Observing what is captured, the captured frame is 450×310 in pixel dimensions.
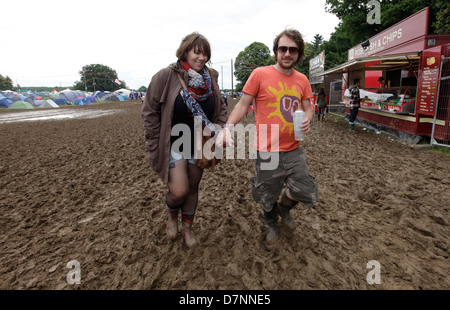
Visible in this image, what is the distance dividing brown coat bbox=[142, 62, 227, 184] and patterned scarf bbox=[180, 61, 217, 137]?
55 millimetres

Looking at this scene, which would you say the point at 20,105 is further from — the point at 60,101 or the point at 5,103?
the point at 60,101

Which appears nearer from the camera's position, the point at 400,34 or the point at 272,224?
the point at 272,224

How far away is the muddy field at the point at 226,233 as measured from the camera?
2.30m

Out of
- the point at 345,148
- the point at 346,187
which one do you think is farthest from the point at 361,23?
the point at 346,187

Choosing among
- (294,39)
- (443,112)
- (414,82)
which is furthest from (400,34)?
(294,39)

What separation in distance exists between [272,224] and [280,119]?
1.12 meters

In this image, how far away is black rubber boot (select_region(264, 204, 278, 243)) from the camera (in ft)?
9.03

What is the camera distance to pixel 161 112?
239 centimetres

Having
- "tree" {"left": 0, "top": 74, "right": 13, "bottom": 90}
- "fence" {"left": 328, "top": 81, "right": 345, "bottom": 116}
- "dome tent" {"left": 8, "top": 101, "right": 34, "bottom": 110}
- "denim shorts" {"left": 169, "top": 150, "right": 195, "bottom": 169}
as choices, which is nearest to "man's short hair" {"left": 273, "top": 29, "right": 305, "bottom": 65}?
"denim shorts" {"left": 169, "top": 150, "right": 195, "bottom": 169}

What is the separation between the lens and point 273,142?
2439 mm

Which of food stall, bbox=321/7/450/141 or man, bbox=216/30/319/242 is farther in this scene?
food stall, bbox=321/7/450/141

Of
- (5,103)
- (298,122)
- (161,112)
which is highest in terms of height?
(5,103)

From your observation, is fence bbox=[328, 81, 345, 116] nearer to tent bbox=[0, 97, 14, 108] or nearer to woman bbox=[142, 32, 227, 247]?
woman bbox=[142, 32, 227, 247]

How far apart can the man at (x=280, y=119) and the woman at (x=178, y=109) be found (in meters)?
0.33
